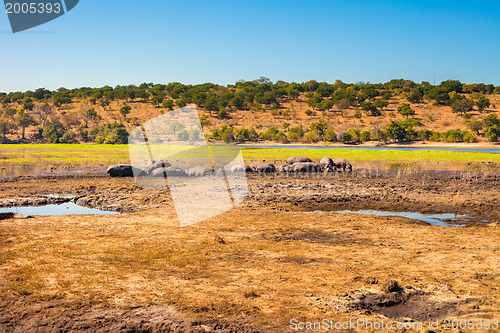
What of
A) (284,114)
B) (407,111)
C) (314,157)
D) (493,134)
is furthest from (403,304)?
(284,114)

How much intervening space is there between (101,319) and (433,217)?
11.1 m

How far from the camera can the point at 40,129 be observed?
75812 mm

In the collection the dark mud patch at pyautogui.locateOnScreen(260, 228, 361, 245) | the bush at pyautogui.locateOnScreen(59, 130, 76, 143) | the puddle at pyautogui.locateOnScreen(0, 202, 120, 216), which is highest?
the bush at pyautogui.locateOnScreen(59, 130, 76, 143)

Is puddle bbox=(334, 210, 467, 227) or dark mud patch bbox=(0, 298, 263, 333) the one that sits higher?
dark mud patch bbox=(0, 298, 263, 333)

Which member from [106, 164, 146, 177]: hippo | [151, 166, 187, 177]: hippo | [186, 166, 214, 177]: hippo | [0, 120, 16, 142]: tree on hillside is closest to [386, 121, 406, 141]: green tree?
[186, 166, 214, 177]: hippo

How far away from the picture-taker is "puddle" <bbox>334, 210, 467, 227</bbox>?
11.9 meters

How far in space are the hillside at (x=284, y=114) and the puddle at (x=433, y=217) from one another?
4862 cm

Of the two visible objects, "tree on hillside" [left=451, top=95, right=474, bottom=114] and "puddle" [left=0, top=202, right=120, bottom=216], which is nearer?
"puddle" [left=0, top=202, right=120, bottom=216]

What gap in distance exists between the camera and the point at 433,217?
12.9 m

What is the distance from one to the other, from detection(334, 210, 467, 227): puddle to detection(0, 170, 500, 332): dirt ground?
0.37 metres

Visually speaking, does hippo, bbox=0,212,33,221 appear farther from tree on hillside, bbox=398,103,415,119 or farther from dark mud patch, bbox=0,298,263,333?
tree on hillside, bbox=398,103,415,119

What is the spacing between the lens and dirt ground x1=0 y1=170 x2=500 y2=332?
5.39 metres

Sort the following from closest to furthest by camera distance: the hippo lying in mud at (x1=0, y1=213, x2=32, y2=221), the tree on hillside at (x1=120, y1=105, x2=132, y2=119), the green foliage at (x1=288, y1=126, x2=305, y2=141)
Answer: the hippo lying in mud at (x1=0, y1=213, x2=32, y2=221) → the green foliage at (x1=288, y1=126, x2=305, y2=141) → the tree on hillside at (x1=120, y1=105, x2=132, y2=119)

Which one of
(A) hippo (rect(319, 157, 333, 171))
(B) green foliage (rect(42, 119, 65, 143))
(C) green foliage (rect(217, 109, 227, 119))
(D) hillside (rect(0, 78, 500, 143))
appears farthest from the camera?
(C) green foliage (rect(217, 109, 227, 119))
